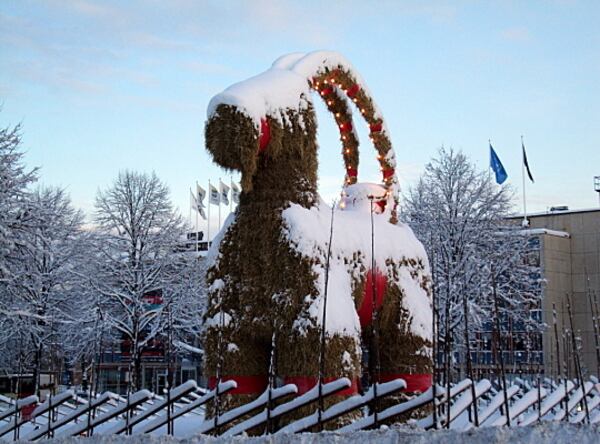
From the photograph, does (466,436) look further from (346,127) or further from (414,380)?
(346,127)

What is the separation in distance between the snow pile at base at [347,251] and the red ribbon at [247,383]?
83 cm

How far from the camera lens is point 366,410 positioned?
9758 millimetres

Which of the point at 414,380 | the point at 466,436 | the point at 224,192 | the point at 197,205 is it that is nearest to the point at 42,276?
the point at 197,205

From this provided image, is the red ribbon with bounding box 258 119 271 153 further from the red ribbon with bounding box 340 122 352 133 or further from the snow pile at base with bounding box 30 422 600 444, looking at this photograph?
the snow pile at base with bounding box 30 422 600 444

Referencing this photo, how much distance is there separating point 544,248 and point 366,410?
98.6 feet

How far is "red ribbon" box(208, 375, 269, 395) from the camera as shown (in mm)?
8180

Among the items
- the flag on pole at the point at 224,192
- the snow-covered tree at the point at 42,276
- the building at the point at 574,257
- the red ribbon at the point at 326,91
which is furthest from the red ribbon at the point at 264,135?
the building at the point at 574,257

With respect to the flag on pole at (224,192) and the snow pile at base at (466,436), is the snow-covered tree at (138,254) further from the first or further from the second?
the snow pile at base at (466,436)

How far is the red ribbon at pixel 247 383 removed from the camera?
8180 mm

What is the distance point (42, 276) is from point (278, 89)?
1509 centimetres

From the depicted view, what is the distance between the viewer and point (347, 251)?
28.6ft

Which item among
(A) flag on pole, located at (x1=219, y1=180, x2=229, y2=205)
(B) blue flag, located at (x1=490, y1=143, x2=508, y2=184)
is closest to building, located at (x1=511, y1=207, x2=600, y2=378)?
(B) blue flag, located at (x1=490, y1=143, x2=508, y2=184)

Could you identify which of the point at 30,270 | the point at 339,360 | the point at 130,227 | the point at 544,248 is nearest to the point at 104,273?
the point at 130,227

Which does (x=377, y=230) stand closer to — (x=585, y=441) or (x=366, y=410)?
(x=366, y=410)
